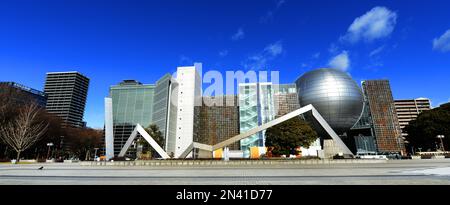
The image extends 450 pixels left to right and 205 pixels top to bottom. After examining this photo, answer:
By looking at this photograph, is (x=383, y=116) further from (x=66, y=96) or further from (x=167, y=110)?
(x=66, y=96)

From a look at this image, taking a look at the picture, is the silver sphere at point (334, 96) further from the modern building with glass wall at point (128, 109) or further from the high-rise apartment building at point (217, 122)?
the modern building with glass wall at point (128, 109)

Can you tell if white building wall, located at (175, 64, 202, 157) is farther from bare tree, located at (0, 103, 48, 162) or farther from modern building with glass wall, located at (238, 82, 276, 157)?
bare tree, located at (0, 103, 48, 162)

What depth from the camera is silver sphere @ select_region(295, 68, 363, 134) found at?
60.4 m

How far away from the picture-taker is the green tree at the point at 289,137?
35.6 meters

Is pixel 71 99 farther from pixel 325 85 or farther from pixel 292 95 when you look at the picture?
pixel 325 85

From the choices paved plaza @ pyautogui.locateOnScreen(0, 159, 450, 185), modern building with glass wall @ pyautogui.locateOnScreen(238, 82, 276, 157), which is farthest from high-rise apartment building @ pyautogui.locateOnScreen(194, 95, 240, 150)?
paved plaza @ pyautogui.locateOnScreen(0, 159, 450, 185)

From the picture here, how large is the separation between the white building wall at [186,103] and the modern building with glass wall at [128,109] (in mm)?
19587

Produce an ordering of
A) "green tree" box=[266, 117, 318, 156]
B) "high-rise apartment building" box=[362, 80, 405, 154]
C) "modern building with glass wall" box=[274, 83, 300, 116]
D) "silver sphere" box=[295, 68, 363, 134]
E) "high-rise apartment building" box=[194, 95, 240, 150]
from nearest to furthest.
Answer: "green tree" box=[266, 117, 318, 156], "silver sphere" box=[295, 68, 363, 134], "high-rise apartment building" box=[362, 80, 405, 154], "modern building with glass wall" box=[274, 83, 300, 116], "high-rise apartment building" box=[194, 95, 240, 150]

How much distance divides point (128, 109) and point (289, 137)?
259 feet

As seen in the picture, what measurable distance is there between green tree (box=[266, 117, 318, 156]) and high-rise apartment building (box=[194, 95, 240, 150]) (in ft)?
154

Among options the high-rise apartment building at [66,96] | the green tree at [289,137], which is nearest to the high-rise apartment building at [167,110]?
the green tree at [289,137]

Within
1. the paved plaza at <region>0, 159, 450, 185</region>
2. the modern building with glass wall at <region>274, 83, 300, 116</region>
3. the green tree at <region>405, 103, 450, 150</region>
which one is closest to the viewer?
the paved plaza at <region>0, 159, 450, 185</region>
